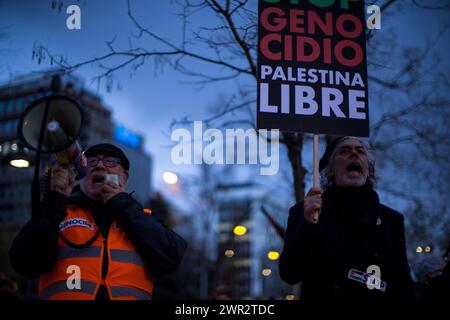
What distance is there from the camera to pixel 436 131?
607 centimetres

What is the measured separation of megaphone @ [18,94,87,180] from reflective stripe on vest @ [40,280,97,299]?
24.4 inches

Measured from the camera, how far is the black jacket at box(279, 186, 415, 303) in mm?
3561

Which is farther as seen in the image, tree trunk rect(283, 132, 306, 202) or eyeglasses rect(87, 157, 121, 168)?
tree trunk rect(283, 132, 306, 202)

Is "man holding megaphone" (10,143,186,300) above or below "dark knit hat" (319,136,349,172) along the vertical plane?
below

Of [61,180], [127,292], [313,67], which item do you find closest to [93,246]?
[127,292]

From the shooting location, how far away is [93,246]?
3572 millimetres

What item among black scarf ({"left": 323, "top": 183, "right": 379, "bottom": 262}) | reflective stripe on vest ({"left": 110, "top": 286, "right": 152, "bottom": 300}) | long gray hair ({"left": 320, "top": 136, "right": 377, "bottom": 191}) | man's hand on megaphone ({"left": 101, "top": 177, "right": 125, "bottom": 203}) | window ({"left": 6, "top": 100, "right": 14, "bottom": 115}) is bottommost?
reflective stripe on vest ({"left": 110, "top": 286, "right": 152, "bottom": 300})

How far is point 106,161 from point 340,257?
1602 mm

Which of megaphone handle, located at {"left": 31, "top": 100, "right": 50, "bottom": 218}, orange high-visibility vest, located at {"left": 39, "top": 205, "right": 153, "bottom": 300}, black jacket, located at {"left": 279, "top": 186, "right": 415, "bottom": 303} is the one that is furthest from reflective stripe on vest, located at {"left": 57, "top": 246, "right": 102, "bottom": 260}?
black jacket, located at {"left": 279, "top": 186, "right": 415, "bottom": 303}

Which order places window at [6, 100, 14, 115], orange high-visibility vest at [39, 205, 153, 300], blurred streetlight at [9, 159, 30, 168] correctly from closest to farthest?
1. orange high-visibility vest at [39, 205, 153, 300]
2. blurred streetlight at [9, 159, 30, 168]
3. window at [6, 100, 14, 115]

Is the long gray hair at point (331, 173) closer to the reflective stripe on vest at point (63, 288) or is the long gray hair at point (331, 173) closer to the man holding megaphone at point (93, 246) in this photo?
the man holding megaphone at point (93, 246)

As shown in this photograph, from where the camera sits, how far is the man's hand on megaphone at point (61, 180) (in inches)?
134

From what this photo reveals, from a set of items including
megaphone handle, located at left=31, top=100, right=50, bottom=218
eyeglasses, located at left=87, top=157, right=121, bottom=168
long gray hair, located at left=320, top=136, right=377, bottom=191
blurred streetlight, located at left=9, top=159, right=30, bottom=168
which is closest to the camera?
megaphone handle, located at left=31, top=100, right=50, bottom=218

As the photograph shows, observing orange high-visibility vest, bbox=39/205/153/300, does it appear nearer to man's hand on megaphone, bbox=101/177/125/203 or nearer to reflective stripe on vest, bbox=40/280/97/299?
reflective stripe on vest, bbox=40/280/97/299
